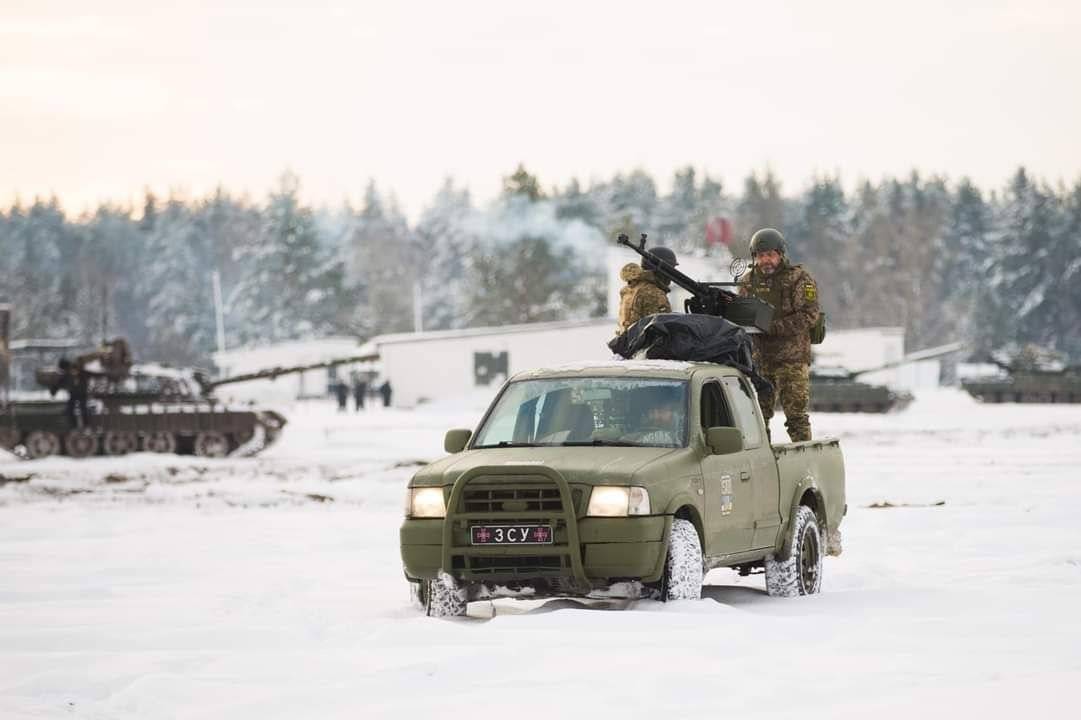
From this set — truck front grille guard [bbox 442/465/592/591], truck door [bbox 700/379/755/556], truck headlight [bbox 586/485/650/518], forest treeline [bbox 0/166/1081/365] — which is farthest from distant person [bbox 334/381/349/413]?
truck headlight [bbox 586/485/650/518]

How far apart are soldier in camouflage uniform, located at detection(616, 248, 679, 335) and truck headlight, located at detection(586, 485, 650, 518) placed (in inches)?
160

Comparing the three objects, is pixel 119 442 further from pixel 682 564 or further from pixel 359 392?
pixel 682 564

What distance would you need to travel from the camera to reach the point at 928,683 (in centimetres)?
795

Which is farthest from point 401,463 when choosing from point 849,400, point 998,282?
point 998,282

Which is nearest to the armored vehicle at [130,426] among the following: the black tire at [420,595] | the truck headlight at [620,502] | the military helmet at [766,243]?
the military helmet at [766,243]

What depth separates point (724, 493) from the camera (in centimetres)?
1101

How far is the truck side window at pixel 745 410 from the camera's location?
1166cm

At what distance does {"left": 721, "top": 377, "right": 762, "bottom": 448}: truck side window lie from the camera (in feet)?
38.2

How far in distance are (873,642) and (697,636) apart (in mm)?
868

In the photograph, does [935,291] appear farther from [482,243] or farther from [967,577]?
[967,577]

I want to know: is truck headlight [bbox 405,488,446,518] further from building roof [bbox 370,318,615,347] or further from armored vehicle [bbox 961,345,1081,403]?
building roof [bbox 370,318,615,347]

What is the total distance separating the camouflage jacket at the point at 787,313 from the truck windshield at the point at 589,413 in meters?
3.16

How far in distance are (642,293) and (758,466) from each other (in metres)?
2.91

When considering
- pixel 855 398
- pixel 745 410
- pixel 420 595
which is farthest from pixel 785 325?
pixel 855 398
